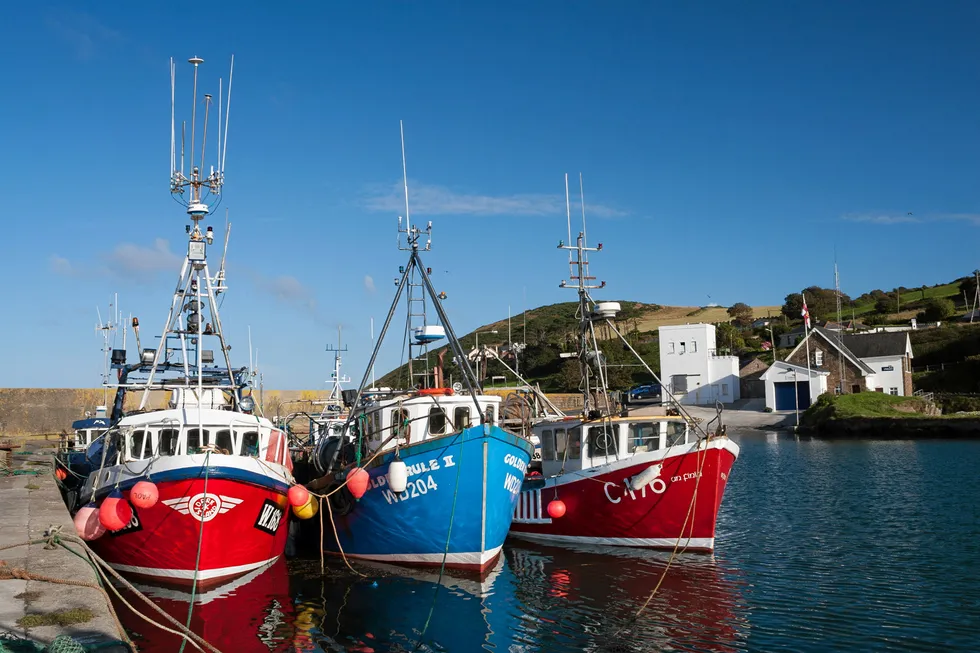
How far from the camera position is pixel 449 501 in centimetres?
1680

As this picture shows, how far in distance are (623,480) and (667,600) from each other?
4.40m

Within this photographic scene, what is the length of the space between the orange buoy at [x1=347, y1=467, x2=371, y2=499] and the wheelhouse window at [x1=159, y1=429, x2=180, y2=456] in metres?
3.75

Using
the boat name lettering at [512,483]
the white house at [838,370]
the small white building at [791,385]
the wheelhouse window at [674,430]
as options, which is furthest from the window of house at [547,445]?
the white house at [838,370]

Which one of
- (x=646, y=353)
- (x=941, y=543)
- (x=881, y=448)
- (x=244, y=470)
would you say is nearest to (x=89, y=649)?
(x=244, y=470)

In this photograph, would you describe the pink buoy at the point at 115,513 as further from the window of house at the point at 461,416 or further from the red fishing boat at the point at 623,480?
the red fishing boat at the point at 623,480

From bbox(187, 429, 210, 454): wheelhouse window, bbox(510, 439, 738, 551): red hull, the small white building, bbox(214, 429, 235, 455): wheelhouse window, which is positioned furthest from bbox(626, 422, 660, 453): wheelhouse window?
the small white building

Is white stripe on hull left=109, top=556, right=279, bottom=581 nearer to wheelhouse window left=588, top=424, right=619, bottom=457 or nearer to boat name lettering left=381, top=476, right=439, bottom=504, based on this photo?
boat name lettering left=381, top=476, right=439, bottom=504

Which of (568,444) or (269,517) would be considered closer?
(269,517)

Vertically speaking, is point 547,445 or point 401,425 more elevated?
point 401,425

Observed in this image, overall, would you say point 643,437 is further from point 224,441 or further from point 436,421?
point 224,441

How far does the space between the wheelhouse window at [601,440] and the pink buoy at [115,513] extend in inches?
409

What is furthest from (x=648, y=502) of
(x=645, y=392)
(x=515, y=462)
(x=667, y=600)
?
(x=645, y=392)

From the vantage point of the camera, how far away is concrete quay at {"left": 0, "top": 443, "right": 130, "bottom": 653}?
9.09 meters

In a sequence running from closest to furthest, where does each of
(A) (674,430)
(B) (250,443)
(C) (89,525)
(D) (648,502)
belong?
(C) (89,525) → (B) (250,443) → (D) (648,502) → (A) (674,430)
